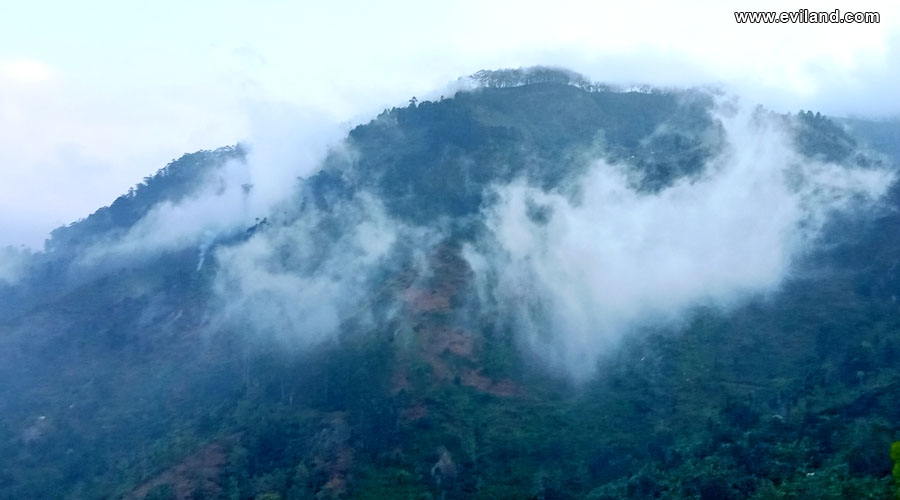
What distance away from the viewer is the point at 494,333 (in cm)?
6412

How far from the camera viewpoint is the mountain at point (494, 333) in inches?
1999

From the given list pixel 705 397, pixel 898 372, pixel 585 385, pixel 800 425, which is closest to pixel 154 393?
pixel 585 385

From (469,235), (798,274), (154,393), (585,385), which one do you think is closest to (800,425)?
(585,385)

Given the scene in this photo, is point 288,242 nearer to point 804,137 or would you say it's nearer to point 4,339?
point 4,339

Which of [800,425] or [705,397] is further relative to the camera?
[705,397]

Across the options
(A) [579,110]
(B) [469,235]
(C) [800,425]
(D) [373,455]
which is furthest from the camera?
(A) [579,110]

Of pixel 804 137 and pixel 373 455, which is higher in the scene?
pixel 804 137

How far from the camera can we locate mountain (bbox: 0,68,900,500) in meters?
50.8

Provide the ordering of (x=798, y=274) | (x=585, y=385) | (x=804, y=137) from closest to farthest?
(x=585, y=385)
(x=798, y=274)
(x=804, y=137)

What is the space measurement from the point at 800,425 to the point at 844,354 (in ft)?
30.6

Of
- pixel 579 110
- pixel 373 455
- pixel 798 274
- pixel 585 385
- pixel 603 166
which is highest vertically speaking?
pixel 579 110

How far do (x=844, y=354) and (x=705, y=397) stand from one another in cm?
855

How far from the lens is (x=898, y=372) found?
4956 centimetres

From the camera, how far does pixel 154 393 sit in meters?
72.2
